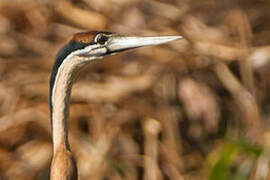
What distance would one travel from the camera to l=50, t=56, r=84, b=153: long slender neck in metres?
1.22

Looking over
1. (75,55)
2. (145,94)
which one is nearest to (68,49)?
(75,55)

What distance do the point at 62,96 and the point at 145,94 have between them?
5.66ft

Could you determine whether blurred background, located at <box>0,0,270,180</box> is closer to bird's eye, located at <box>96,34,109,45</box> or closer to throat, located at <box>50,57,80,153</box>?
throat, located at <box>50,57,80,153</box>


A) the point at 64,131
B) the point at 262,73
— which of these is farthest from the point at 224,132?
the point at 64,131

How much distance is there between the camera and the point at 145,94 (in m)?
2.95

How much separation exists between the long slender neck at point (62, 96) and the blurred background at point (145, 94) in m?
1.33

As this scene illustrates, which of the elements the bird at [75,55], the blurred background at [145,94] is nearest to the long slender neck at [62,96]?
the bird at [75,55]

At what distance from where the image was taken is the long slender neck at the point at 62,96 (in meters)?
1.22

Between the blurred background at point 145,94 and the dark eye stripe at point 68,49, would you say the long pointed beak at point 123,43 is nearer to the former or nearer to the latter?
the dark eye stripe at point 68,49

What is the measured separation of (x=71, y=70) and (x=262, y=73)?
203cm

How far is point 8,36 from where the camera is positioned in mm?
3289

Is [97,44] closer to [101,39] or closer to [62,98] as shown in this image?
[101,39]

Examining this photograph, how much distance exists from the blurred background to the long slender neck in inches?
52.5

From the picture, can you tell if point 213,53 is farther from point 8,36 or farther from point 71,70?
point 71,70
